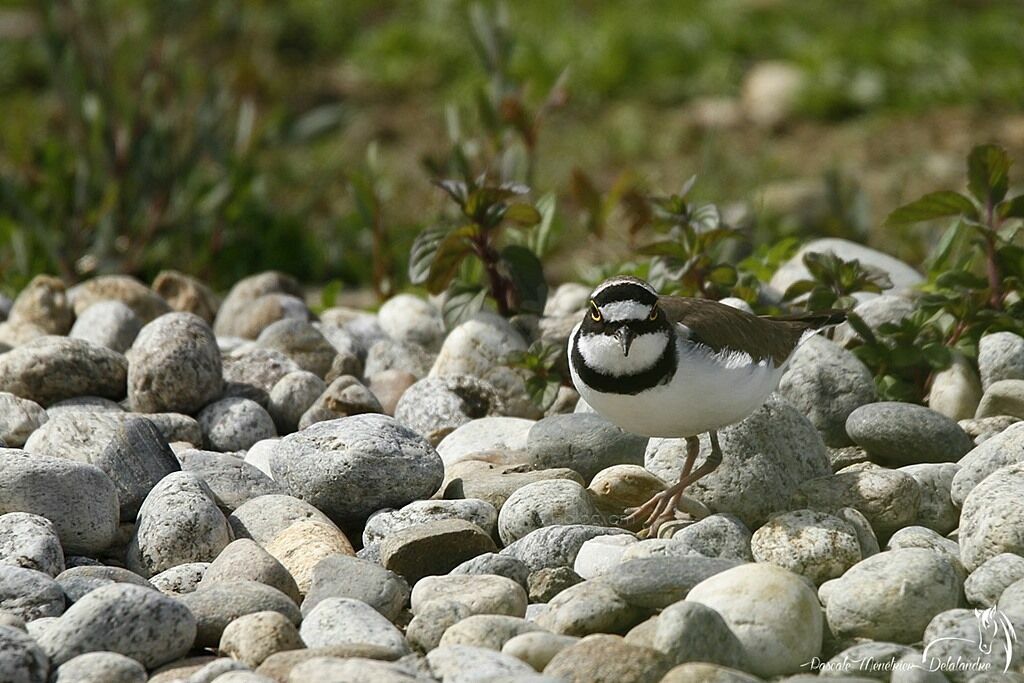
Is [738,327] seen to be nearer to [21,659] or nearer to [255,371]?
[255,371]

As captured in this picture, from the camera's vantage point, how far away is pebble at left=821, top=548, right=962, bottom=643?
3.22 meters

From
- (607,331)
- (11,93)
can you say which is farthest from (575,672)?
(11,93)

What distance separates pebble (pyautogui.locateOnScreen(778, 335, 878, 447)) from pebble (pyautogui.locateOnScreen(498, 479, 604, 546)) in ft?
3.08

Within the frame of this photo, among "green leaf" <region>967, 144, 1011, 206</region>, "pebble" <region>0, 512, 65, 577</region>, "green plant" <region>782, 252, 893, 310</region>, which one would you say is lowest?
"pebble" <region>0, 512, 65, 577</region>

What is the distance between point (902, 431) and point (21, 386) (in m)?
2.92

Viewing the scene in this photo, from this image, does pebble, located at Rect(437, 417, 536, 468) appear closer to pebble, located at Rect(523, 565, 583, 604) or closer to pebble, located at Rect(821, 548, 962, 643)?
pebble, located at Rect(523, 565, 583, 604)

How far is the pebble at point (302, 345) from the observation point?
5203 millimetres

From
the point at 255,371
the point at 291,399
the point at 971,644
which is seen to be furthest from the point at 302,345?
the point at 971,644

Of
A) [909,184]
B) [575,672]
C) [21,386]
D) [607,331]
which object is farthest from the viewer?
[909,184]

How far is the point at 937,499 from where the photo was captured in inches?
152

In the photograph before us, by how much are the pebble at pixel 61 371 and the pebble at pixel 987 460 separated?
286cm

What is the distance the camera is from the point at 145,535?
3.74 meters

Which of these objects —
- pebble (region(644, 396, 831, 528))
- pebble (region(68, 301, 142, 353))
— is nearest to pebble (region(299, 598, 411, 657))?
pebble (region(644, 396, 831, 528))

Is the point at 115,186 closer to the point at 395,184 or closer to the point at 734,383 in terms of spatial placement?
the point at 395,184
